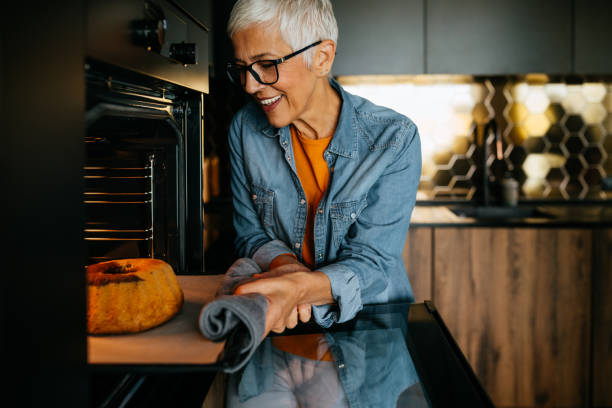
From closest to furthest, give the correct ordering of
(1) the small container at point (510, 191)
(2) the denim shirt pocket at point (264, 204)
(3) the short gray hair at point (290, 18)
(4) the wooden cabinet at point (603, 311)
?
(3) the short gray hair at point (290, 18) < (2) the denim shirt pocket at point (264, 204) < (4) the wooden cabinet at point (603, 311) < (1) the small container at point (510, 191)

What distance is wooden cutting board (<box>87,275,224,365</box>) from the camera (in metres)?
0.49

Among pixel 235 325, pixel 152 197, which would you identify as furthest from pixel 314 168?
pixel 235 325

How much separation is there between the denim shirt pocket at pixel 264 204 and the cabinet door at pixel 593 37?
68.8 inches

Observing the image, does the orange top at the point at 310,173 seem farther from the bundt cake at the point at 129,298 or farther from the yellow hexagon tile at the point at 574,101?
the yellow hexagon tile at the point at 574,101

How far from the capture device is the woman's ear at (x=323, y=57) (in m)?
1.10

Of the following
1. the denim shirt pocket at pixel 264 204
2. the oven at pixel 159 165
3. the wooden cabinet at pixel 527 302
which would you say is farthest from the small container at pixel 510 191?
the oven at pixel 159 165

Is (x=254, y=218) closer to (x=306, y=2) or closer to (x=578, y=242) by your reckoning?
(x=306, y=2)

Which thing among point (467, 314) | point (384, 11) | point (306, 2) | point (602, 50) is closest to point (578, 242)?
point (467, 314)

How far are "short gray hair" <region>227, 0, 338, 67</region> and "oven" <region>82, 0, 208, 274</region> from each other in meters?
0.18

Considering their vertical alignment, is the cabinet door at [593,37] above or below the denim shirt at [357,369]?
above

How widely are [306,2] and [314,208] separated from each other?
0.46m

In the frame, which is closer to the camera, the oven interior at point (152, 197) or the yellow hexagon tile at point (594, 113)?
the oven interior at point (152, 197)

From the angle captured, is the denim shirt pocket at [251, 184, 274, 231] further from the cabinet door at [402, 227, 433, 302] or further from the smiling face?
the cabinet door at [402, 227, 433, 302]

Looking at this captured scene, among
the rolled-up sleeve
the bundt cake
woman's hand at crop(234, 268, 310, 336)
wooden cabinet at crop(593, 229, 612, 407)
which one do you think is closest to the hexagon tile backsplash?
wooden cabinet at crop(593, 229, 612, 407)
